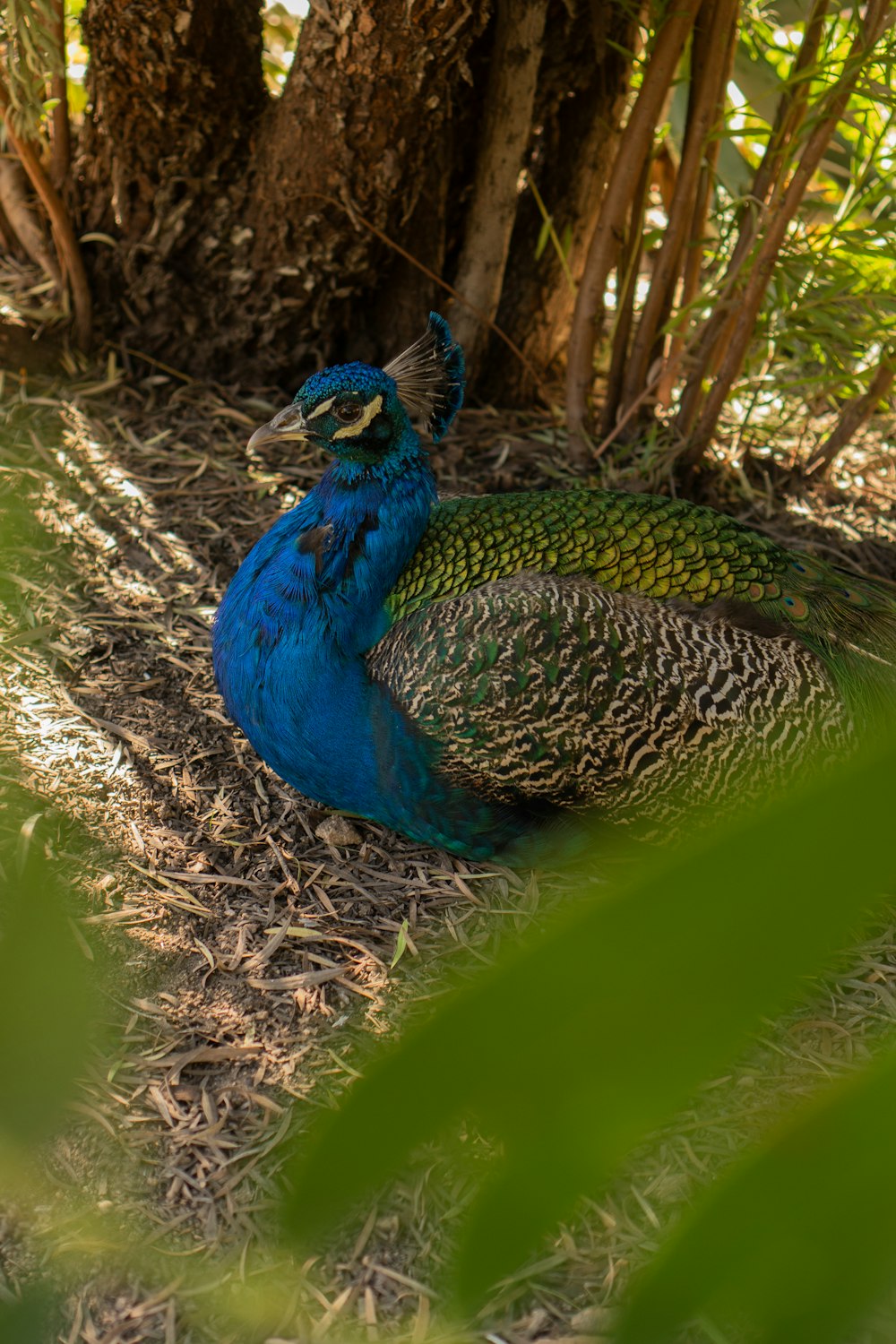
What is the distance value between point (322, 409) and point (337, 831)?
967 mm

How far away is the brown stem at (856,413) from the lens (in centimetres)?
360

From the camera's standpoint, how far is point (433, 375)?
2.69 metres

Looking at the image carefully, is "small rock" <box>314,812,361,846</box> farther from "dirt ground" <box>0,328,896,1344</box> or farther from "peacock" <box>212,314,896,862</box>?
"peacock" <box>212,314,896,862</box>

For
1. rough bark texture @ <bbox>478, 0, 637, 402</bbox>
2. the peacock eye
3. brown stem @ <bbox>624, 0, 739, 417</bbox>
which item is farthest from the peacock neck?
rough bark texture @ <bbox>478, 0, 637, 402</bbox>

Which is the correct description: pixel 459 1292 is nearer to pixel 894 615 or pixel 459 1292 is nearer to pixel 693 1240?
pixel 693 1240

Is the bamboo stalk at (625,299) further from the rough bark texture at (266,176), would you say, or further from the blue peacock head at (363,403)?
the blue peacock head at (363,403)

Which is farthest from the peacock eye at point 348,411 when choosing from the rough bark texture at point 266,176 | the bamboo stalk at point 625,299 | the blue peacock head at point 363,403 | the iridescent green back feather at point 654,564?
the bamboo stalk at point 625,299

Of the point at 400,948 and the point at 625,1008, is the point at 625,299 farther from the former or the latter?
the point at 625,1008

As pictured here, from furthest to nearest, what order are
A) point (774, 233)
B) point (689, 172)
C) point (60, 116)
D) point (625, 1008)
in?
point (60, 116) → point (689, 172) → point (774, 233) → point (625, 1008)

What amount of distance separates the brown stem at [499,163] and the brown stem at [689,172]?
18.5 inches

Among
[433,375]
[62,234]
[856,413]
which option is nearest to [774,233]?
[856,413]

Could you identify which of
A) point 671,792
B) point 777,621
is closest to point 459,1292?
point 671,792

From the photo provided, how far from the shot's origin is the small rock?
2.71 m

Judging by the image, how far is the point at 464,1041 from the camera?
35 cm
